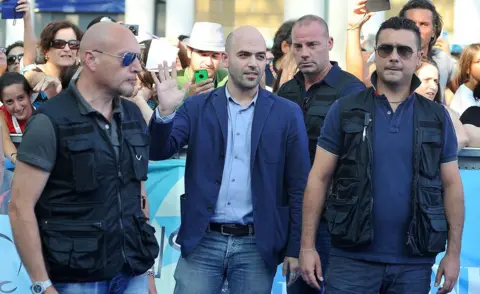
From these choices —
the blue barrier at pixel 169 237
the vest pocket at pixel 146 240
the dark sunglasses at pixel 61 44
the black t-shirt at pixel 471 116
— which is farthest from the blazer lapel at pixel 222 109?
the black t-shirt at pixel 471 116

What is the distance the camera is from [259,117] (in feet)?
17.9

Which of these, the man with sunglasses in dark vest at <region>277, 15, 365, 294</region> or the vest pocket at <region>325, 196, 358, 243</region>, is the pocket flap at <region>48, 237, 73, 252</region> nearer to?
the vest pocket at <region>325, 196, 358, 243</region>

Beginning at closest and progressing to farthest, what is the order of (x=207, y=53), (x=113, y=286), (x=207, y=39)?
(x=113, y=286) → (x=207, y=53) → (x=207, y=39)

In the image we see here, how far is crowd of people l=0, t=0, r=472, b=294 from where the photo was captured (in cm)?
445

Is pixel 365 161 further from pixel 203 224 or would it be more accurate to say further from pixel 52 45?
pixel 52 45

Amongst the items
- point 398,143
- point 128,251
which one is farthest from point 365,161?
point 128,251

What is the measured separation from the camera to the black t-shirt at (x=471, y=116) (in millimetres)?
7742

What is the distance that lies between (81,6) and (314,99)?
25.0 metres

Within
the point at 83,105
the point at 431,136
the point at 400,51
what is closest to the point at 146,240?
the point at 83,105

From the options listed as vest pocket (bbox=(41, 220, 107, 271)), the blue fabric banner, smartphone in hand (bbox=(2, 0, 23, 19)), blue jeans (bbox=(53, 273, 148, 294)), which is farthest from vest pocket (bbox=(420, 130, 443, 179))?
the blue fabric banner

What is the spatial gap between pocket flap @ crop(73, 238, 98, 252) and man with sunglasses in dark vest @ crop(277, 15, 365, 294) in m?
1.77

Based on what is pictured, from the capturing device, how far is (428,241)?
197 inches

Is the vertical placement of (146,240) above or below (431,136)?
below

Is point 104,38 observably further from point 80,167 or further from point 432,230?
point 432,230
